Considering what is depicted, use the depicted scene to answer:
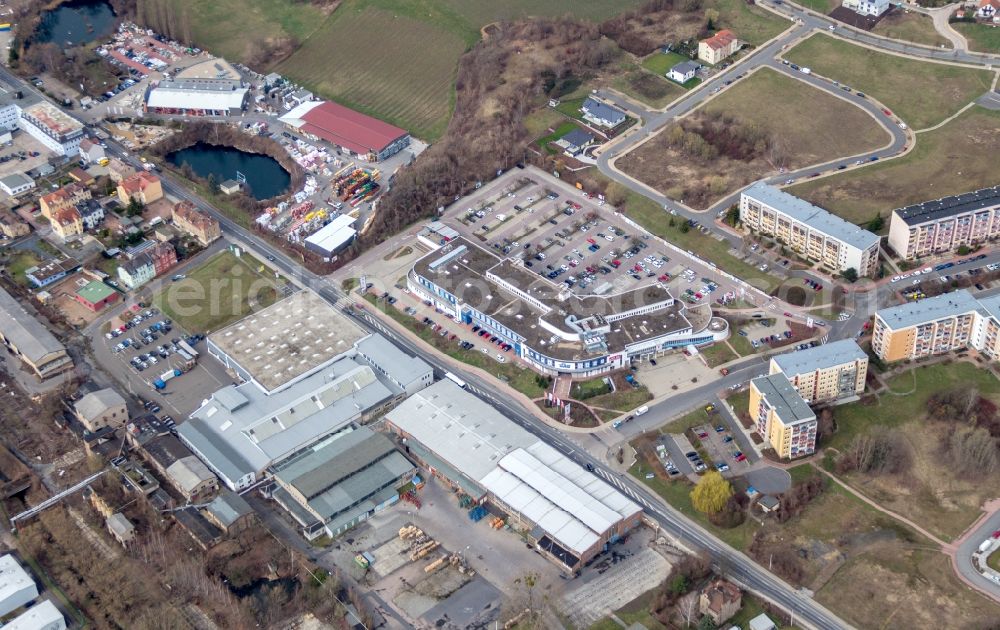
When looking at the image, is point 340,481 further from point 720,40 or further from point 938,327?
point 720,40

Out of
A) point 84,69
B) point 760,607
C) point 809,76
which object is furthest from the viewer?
point 84,69

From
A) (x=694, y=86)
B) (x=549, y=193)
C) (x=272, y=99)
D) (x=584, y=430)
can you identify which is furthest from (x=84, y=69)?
(x=584, y=430)

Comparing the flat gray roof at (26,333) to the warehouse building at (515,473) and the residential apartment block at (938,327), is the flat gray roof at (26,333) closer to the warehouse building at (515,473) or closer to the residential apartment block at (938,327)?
the warehouse building at (515,473)

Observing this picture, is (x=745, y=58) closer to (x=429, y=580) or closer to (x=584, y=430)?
(x=584, y=430)

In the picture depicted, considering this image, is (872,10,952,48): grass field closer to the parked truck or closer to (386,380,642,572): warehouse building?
(386,380,642,572): warehouse building

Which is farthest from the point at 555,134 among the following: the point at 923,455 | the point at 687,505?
the point at 923,455
